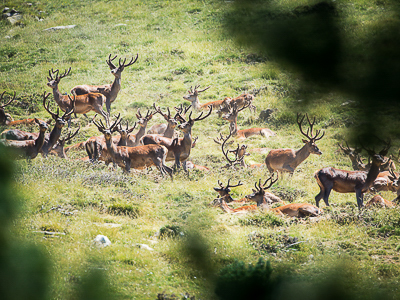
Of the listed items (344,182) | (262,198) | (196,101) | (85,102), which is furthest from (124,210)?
(196,101)

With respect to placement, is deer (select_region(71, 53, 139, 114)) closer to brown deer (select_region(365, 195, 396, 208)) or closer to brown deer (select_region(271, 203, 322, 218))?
brown deer (select_region(271, 203, 322, 218))

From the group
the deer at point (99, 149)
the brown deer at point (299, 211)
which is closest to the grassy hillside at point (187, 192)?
the brown deer at point (299, 211)

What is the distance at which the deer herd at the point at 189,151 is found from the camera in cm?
1044

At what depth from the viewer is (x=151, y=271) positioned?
5.57 m

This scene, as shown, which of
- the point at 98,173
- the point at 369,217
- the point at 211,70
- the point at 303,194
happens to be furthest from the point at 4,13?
the point at 369,217

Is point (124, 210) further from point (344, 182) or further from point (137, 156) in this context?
point (344, 182)

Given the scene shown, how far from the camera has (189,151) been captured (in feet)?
44.0

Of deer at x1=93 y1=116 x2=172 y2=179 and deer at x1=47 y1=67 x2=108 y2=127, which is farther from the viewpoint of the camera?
deer at x1=47 y1=67 x2=108 y2=127

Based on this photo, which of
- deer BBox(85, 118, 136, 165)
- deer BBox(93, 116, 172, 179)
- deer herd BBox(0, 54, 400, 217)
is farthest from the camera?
deer BBox(85, 118, 136, 165)

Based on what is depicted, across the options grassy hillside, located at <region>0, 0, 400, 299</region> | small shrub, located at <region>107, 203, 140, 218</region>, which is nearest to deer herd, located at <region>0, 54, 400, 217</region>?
grassy hillside, located at <region>0, 0, 400, 299</region>

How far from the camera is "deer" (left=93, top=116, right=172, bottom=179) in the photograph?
12000 mm

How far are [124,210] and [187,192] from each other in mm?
2203

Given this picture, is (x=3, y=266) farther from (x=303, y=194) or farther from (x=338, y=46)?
(x=303, y=194)

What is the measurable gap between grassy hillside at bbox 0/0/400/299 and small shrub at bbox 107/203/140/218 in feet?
0.08
